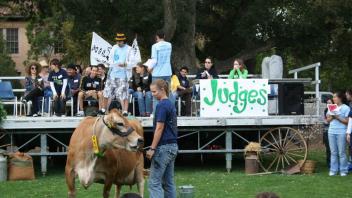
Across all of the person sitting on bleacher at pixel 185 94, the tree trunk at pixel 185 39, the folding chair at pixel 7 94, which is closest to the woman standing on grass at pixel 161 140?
the person sitting on bleacher at pixel 185 94

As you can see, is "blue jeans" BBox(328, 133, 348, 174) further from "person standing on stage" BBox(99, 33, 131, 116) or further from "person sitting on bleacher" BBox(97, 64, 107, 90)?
"person sitting on bleacher" BBox(97, 64, 107, 90)

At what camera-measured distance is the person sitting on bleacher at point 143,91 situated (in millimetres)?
17094

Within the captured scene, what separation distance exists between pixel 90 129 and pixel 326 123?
24.9ft

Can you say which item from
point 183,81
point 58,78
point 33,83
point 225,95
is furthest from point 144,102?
point 33,83

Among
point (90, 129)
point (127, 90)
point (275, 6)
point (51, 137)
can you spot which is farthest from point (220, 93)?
point (275, 6)

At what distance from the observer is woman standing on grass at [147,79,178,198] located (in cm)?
958

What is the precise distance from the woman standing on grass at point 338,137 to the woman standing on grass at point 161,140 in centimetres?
672

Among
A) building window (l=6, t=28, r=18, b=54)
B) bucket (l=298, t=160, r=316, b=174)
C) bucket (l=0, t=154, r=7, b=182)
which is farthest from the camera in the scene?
building window (l=6, t=28, r=18, b=54)

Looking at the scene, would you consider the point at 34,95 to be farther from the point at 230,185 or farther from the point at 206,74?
the point at 230,185

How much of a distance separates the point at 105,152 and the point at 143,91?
21.5 ft

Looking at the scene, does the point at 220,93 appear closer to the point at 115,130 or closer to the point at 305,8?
the point at 115,130

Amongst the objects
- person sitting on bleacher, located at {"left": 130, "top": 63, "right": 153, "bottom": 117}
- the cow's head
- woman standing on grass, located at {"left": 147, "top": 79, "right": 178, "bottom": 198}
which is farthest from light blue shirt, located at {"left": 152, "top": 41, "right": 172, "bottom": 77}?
woman standing on grass, located at {"left": 147, "top": 79, "right": 178, "bottom": 198}

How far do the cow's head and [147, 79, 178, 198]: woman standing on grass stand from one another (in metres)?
0.34

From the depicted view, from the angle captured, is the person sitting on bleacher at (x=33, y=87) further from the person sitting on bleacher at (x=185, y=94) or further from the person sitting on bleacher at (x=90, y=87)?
the person sitting on bleacher at (x=185, y=94)
